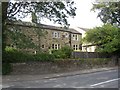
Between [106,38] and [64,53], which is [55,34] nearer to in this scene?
[106,38]

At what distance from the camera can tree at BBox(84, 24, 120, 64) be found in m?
39.3

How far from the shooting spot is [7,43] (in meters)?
24.3

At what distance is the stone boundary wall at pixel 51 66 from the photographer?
2427 cm

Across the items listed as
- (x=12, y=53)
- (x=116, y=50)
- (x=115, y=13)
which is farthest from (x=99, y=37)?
(x=12, y=53)

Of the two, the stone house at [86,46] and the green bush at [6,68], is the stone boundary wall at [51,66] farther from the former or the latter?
the stone house at [86,46]

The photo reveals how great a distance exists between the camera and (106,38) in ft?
134

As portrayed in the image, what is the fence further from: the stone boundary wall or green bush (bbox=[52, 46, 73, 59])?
the stone boundary wall

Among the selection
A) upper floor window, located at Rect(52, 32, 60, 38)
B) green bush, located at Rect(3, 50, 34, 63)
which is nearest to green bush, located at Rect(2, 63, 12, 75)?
green bush, located at Rect(3, 50, 34, 63)

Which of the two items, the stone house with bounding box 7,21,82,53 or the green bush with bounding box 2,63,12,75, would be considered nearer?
the green bush with bounding box 2,63,12,75

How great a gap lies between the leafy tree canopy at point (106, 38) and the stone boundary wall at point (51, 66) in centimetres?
486

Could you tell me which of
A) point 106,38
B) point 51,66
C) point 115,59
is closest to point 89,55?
point 106,38

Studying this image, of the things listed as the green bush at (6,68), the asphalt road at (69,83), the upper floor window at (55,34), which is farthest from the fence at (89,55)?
the asphalt road at (69,83)

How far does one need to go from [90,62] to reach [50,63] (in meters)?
8.62

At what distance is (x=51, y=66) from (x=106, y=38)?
633 inches
